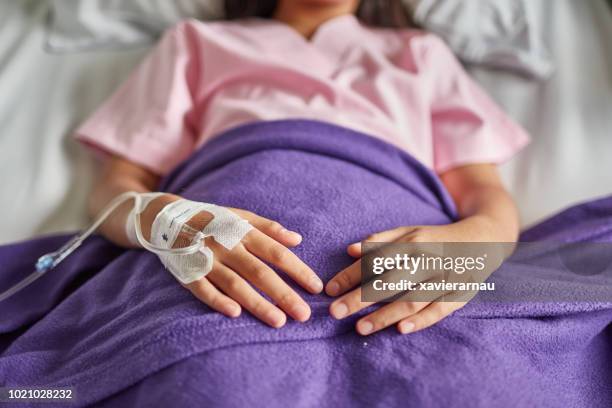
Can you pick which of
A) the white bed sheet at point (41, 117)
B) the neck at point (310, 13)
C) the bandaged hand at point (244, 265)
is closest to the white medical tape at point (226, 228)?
the bandaged hand at point (244, 265)

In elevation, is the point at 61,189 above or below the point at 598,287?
below

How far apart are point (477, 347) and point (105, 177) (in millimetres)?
699

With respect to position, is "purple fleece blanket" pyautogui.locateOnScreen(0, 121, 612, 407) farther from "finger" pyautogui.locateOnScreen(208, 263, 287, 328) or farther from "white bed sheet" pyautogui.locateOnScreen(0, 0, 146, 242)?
"white bed sheet" pyautogui.locateOnScreen(0, 0, 146, 242)

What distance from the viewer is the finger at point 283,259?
75cm

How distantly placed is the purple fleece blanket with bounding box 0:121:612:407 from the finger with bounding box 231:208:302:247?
2 cm

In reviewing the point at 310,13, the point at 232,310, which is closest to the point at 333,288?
the point at 232,310

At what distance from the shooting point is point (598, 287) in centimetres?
81

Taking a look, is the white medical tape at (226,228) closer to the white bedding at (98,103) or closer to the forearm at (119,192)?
the forearm at (119,192)

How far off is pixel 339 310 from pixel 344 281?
5cm

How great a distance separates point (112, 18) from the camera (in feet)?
4.43

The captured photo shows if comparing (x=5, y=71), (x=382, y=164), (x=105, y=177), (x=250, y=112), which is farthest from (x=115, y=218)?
(x=5, y=71)

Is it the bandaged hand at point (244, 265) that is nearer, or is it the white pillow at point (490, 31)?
the bandaged hand at point (244, 265)

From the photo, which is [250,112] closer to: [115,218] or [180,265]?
[115,218]

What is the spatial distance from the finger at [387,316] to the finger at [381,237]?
82mm
